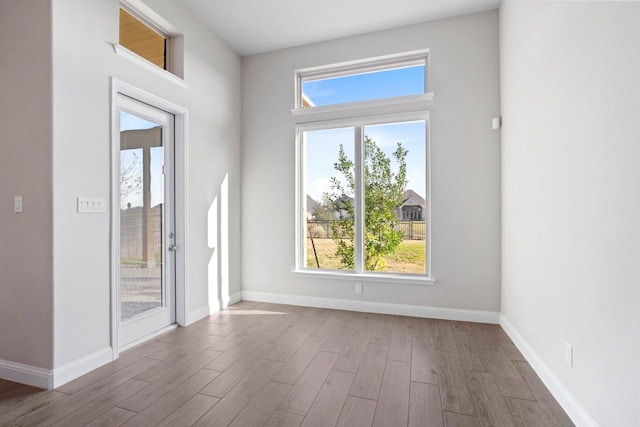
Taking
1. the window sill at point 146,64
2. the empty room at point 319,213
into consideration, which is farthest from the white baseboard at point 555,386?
the window sill at point 146,64

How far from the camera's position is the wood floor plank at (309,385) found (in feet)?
6.51

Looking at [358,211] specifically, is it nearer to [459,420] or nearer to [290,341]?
[290,341]

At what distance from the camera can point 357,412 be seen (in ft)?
6.31

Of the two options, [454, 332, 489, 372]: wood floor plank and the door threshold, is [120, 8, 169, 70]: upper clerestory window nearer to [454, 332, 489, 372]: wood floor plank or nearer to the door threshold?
the door threshold

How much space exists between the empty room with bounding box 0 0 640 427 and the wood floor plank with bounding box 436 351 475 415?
0.08ft

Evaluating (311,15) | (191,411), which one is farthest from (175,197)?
(311,15)

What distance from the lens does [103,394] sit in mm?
2117

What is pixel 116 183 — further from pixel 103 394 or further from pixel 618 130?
pixel 618 130

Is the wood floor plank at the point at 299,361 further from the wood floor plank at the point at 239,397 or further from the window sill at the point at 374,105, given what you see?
the window sill at the point at 374,105

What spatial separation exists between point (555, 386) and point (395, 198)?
2.28 metres

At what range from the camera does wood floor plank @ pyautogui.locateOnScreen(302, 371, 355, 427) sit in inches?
72.7

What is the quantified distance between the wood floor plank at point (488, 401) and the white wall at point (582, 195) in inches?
15.3

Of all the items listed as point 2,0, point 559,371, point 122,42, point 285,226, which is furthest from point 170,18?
point 559,371

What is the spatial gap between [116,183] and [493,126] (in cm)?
358
